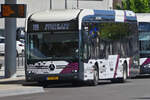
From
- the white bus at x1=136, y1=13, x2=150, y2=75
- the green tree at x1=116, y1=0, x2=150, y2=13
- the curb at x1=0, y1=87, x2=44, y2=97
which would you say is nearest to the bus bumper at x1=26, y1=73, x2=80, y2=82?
the curb at x1=0, y1=87, x2=44, y2=97

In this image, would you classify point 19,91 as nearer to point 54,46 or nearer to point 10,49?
point 54,46

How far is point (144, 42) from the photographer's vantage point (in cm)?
3347

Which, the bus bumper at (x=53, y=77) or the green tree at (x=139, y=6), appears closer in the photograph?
the bus bumper at (x=53, y=77)

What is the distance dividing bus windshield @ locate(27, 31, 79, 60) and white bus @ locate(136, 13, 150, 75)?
26.3 feet

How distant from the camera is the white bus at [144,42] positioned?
33.2m

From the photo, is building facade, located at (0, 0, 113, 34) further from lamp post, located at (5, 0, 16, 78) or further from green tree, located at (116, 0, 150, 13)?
lamp post, located at (5, 0, 16, 78)

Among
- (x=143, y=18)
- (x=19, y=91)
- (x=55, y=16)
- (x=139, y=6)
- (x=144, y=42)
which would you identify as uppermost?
(x=55, y=16)

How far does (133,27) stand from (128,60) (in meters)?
1.69

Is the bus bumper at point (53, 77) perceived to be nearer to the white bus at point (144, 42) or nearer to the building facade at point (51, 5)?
the white bus at point (144, 42)

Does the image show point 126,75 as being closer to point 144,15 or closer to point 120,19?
point 120,19

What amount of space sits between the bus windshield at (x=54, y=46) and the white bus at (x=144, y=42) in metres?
8.02

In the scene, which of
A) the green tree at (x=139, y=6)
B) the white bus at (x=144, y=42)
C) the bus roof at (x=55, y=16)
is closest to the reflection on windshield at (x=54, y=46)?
the bus roof at (x=55, y=16)

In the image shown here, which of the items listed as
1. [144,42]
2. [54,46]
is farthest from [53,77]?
[144,42]

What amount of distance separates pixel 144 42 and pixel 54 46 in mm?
8522
